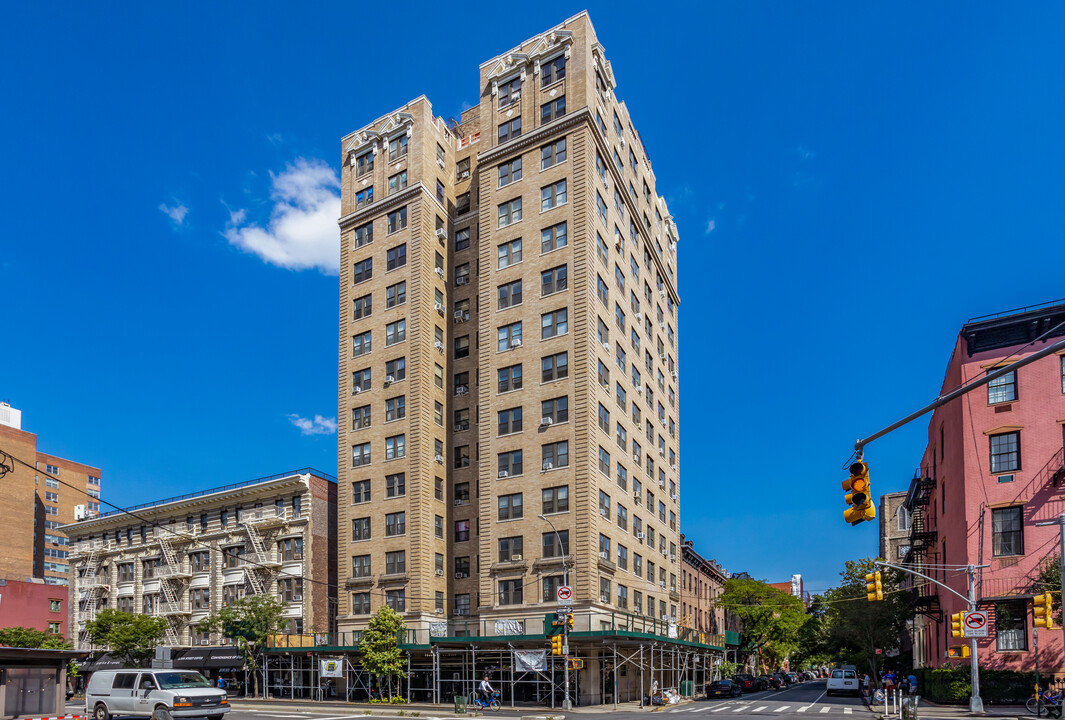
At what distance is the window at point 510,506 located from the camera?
5669 centimetres

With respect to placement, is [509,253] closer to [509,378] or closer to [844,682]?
[509,378]

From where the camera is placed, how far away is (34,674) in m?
32.1

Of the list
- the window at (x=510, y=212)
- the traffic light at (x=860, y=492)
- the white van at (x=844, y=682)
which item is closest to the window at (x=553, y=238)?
the window at (x=510, y=212)

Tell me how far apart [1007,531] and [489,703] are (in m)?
28.2

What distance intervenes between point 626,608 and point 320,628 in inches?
898

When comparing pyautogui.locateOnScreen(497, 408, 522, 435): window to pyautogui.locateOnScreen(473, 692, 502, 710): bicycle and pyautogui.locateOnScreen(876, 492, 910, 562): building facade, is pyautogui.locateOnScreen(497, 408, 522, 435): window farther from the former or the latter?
pyautogui.locateOnScreen(876, 492, 910, 562): building facade

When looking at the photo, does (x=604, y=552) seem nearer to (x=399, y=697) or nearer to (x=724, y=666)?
(x=399, y=697)

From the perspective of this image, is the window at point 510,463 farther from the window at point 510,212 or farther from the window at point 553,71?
the window at point 553,71

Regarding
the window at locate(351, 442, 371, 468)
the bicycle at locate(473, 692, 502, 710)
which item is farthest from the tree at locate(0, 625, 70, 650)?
the bicycle at locate(473, 692, 502, 710)

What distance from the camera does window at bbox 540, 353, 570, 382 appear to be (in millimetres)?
56531

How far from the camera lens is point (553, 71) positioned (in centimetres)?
6281

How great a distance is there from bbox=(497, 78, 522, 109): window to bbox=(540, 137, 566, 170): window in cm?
536

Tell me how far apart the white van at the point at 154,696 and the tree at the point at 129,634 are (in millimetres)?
41716

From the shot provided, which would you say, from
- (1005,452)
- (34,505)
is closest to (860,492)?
(1005,452)
